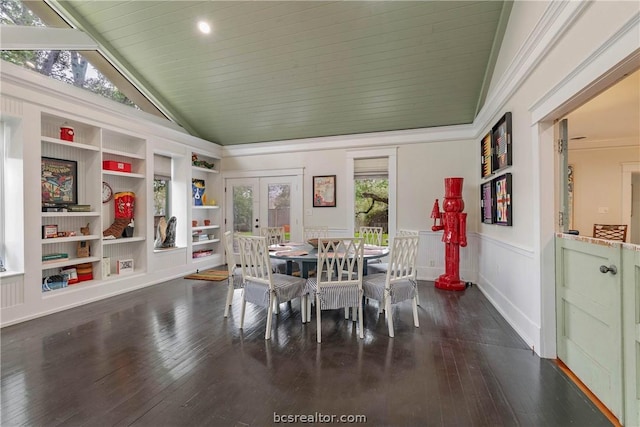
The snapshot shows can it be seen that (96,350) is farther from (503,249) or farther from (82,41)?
(503,249)

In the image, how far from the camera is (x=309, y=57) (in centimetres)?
393

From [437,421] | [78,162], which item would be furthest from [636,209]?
[78,162]

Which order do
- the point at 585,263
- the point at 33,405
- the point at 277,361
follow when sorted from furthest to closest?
the point at 277,361 → the point at 585,263 → the point at 33,405

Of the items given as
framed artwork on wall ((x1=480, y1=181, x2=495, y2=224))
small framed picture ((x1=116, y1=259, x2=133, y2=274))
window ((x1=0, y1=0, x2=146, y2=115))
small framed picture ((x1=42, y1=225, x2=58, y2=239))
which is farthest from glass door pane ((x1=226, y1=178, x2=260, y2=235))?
framed artwork on wall ((x1=480, y1=181, x2=495, y2=224))

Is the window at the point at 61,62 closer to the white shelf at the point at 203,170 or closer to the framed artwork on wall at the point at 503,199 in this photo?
the white shelf at the point at 203,170

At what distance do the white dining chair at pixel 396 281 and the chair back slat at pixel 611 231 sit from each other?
3.49 m

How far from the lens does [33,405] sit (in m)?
1.77

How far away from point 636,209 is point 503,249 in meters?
3.65

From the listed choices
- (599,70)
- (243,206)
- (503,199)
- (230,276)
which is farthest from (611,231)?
(243,206)

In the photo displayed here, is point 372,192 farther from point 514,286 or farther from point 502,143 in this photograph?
point 514,286

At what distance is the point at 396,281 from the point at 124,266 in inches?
161

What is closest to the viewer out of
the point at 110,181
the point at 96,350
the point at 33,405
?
the point at 33,405

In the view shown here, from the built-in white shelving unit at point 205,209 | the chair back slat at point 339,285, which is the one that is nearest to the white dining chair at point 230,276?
the chair back slat at point 339,285

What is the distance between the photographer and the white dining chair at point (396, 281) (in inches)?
110
